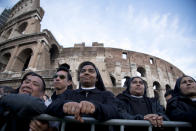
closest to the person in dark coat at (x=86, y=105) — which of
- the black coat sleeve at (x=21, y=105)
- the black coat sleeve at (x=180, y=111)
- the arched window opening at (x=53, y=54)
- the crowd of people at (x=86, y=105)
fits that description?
the crowd of people at (x=86, y=105)

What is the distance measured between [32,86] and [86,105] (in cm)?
157

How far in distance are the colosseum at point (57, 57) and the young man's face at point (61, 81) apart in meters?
9.11

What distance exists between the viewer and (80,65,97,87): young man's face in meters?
2.34

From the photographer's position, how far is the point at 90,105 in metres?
1.37

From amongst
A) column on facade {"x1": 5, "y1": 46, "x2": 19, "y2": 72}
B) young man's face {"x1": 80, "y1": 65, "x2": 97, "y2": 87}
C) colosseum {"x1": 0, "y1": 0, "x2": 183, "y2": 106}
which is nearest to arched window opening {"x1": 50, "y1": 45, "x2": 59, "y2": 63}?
colosseum {"x1": 0, "y1": 0, "x2": 183, "y2": 106}

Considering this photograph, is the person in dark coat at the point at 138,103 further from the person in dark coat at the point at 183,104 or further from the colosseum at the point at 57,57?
the colosseum at the point at 57,57

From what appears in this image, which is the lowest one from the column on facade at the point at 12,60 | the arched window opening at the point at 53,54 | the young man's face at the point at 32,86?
the young man's face at the point at 32,86

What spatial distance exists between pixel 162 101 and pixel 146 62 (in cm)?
617

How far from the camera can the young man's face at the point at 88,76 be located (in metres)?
2.34

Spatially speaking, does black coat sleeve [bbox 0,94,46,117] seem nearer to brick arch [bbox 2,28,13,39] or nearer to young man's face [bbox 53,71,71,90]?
young man's face [bbox 53,71,71,90]

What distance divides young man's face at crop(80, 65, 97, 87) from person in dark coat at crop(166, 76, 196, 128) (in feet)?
4.60

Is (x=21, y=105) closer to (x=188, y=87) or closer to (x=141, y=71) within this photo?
(x=188, y=87)

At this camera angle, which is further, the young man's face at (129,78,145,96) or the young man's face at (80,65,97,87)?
the young man's face at (129,78,145,96)

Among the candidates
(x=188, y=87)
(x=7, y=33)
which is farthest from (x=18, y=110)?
(x=7, y=33)
